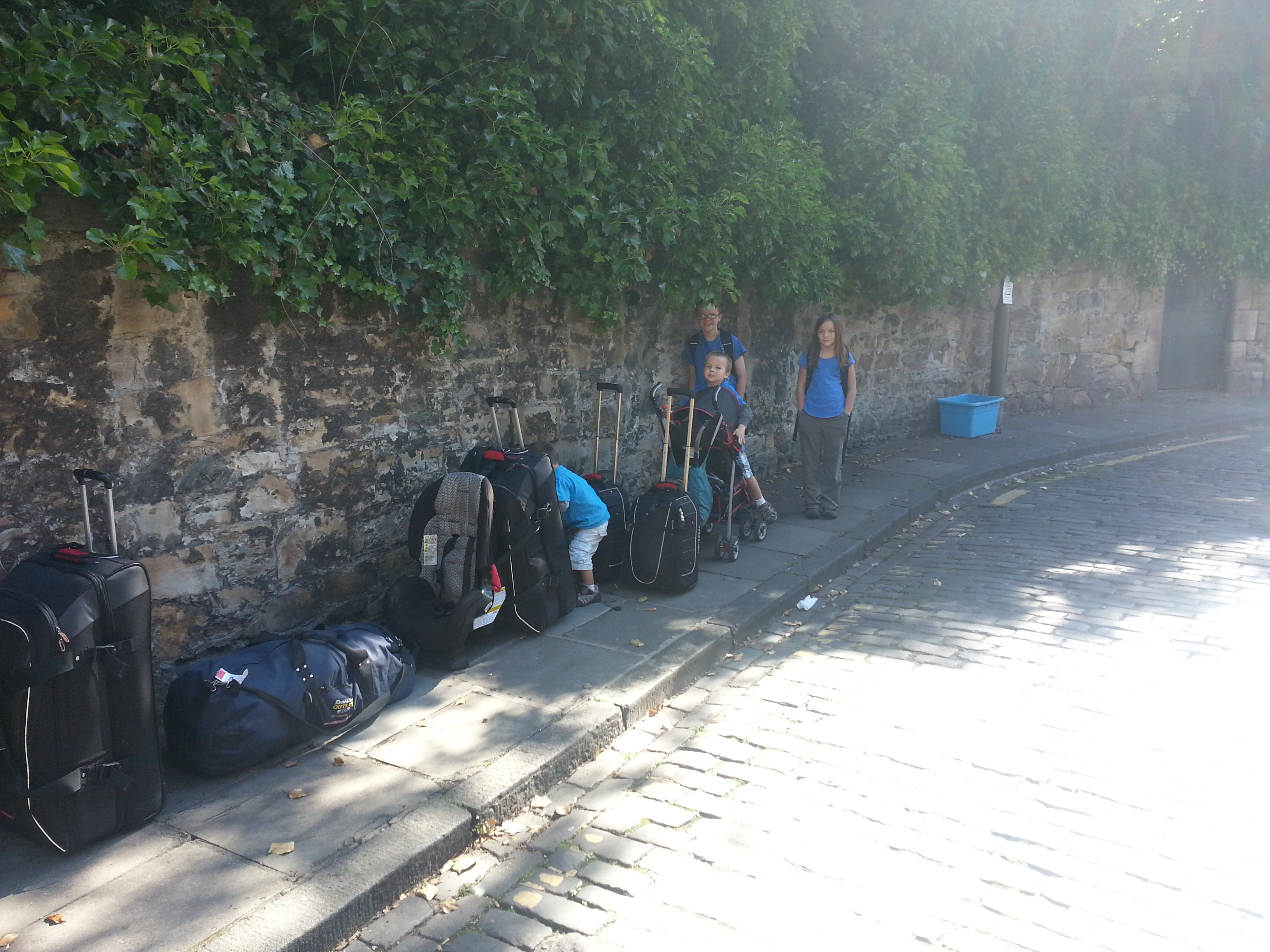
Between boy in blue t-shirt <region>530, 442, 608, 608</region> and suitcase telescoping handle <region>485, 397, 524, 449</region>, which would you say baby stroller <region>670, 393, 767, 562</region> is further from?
suitcase telescoping handle <region>485, 397, 524, 449</region>

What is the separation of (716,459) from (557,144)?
2.61 metres

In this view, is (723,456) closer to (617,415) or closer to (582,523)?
(617,415)

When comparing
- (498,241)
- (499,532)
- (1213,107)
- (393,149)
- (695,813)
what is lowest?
(695,813)

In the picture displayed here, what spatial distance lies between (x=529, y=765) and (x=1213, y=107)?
54.3 feet

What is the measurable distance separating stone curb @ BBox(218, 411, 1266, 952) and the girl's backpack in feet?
2.83

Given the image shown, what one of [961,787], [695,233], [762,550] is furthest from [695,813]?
[695,233]

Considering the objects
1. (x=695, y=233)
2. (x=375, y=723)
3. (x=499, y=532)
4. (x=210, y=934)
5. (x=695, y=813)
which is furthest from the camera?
(x=695, y=233)

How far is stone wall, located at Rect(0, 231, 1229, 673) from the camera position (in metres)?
4.31

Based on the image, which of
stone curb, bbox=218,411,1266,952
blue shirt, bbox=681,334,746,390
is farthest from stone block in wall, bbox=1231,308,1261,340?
stone curb, bbox=218,411,1266,952

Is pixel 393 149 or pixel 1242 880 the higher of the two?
pixel 393 149

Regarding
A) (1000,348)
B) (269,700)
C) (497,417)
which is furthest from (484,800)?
(1000,348)

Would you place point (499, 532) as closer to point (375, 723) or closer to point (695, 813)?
point (375, 723)

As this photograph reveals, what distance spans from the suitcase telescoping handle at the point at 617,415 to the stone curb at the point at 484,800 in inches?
57.3

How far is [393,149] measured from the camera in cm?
560
